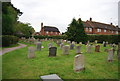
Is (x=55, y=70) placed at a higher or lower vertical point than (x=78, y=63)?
lower

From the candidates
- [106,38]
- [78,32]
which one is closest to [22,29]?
[78,32]

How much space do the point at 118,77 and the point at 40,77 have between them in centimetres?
377

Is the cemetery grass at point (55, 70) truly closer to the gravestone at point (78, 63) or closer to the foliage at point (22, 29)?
the gravestone at point (78, 63)

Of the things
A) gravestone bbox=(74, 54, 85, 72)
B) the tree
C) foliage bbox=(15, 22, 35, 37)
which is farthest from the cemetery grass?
foliage bbox=(15, 22, 35, 37)

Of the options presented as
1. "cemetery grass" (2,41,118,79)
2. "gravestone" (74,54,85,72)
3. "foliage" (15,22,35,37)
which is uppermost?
"foliage" (15,22,35,37)

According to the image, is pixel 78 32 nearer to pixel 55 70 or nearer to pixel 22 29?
pixel 55 70

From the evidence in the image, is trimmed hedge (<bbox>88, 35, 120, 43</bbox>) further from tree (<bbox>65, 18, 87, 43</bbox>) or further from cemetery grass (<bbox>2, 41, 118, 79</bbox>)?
cemetery grass (<bbox>2, 41, 118, 79</bbox>)

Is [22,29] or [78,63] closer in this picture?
Answer: [78,63]

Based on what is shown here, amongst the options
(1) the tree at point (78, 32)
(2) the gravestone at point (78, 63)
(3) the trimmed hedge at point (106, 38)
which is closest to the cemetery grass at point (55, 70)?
(2) the gravestone at point (78, 63)

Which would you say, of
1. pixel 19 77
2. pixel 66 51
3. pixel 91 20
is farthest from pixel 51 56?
pixel 91 20

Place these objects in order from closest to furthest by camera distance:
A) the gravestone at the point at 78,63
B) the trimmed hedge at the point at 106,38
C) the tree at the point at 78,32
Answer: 1. the gravestone at the point at 78,63
2. the tree at the point at 78,32
3. the trimmed hedge at the point at 106,38

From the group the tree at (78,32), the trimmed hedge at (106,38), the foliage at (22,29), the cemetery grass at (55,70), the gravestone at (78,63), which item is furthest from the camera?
the foliage at (22,29)

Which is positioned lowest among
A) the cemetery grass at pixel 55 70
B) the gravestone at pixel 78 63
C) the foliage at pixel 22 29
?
the cemetery grass at pixel 55 70

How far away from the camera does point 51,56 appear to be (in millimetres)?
9375
